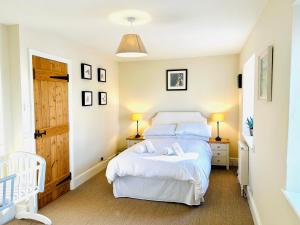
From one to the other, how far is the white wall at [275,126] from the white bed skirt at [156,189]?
0.86m

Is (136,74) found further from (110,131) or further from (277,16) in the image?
(277,16)

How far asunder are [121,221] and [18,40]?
246 cm

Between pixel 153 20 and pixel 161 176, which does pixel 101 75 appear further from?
pixel 161 176

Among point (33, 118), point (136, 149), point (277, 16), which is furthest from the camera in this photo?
point (136, 149)

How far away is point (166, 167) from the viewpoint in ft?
9.91

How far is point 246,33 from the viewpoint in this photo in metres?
3.19

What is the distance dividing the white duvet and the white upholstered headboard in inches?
54.0

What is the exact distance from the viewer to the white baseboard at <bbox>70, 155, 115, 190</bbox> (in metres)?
3.73

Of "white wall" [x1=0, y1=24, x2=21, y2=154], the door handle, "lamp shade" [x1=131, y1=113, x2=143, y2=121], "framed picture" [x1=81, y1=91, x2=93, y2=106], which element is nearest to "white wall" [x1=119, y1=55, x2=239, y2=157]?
"lamp shade" [x1=131, y1=113, x2=143, y2=121]

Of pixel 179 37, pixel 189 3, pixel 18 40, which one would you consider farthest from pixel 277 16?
pixel 18 40

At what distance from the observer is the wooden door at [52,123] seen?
9.87ft

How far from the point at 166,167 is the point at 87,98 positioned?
6.28 feet

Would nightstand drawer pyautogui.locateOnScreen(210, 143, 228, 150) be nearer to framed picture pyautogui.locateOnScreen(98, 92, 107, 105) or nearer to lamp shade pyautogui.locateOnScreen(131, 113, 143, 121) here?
lamp shade pyautogui.locateOnScreen(131, 113, 143, 121)

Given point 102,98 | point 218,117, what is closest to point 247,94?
point 218,117
